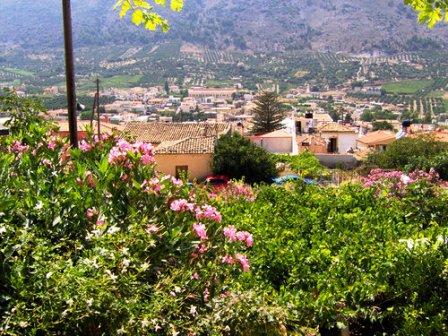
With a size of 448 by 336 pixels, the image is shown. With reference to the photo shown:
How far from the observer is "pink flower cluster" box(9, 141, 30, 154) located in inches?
209

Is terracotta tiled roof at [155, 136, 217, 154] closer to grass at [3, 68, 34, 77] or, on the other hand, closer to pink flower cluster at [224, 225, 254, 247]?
pink flower cluster at [224, 225, 254, 247]

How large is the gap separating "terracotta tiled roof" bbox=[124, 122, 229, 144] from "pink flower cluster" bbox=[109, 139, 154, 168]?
31.3 m

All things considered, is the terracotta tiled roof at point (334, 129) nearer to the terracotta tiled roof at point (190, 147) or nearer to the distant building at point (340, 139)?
the distant building at point (340, 139)

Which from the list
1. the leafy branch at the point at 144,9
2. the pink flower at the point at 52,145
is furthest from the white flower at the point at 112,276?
the pink flower at the point at 52,145

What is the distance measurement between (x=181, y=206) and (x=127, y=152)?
618mm

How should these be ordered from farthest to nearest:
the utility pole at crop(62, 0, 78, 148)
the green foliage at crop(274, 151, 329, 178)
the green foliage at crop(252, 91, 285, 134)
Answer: the green foliage at crop(252, 91, 285, 134) < the green foliage at crop(274, 151, 329, 178) < the utility pole at crop(62, 0, 78, 148)

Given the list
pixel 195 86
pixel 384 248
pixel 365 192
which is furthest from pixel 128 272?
pixel 195 86

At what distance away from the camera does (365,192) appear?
10648 millimetres

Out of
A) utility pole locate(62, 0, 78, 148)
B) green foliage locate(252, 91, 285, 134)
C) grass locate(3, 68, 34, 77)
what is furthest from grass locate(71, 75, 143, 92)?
utility pole locate(62, 0, 78, 148)

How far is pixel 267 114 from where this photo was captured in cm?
6025

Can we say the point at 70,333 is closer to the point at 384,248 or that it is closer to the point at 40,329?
the point at 40,329

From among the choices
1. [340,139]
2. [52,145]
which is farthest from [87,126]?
[340,139]

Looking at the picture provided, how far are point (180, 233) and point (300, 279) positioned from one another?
2.55 metres

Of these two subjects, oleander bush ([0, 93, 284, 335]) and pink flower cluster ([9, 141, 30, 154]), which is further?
pink flower cluster ([9, 141, 30, 154])
